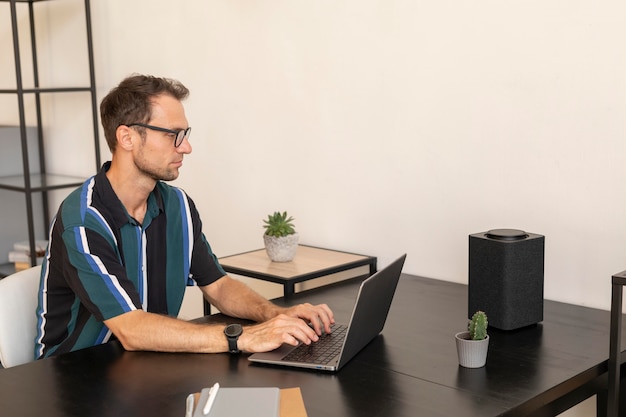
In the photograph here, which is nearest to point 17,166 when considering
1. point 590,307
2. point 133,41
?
point 133,41

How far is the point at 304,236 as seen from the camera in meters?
3.04

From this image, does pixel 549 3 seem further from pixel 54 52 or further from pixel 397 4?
pixel 54 52

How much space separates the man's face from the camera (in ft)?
6.96

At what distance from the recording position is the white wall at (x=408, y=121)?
2.25m

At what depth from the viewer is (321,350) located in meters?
1.82

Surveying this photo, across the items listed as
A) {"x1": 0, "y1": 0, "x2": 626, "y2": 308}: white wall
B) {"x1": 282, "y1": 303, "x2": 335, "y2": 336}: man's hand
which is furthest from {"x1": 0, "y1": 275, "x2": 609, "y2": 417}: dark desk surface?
{"x1": 0, "y1": 0, "x2": 626, "y2": 308}: white wall

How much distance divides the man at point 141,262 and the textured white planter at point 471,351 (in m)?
0.34

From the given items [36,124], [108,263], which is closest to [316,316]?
[108,263]

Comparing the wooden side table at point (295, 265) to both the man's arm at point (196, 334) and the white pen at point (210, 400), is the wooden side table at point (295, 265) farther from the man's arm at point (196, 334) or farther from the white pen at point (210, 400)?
the white pen at point (210, 400)

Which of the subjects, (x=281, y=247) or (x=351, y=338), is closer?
(x=351, y=338)

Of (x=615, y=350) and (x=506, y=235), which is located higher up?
(x=506, y=235)

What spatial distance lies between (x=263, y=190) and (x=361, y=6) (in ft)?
2.71

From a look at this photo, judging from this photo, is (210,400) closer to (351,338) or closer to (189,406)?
(189,406)

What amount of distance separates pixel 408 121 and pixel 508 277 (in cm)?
78
